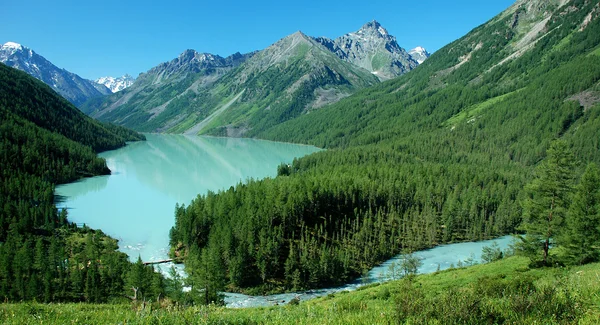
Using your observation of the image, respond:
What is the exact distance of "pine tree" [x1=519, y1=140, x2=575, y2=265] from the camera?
35.0 m

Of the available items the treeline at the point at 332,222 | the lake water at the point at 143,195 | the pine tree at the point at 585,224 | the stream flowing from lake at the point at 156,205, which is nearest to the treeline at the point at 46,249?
the lake water at the point at 143,195

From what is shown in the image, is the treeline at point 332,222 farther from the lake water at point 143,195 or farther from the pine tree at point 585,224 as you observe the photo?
the pine tree at point 585,224

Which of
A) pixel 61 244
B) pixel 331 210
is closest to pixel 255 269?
pixel 331 210

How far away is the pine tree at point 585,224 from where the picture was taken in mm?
34031

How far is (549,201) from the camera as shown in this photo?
3619 centimetres

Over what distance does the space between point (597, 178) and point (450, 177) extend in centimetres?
8910

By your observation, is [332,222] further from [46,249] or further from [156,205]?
[156,205]

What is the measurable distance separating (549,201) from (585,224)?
3.52 metres

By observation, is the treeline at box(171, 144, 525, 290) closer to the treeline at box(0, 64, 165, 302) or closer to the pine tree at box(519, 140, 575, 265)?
the treeline at box(0, 64, 165, 302)

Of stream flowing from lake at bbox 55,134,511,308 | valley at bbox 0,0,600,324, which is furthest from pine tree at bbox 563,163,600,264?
stream flowing from lake at bbox 55,134,511,308

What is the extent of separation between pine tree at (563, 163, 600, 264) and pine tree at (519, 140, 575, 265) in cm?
99

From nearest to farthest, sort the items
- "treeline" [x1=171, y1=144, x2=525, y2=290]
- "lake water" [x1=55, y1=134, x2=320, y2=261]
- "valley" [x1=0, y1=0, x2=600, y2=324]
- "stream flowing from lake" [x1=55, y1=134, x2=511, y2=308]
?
"valley" [x1=0, y1=0, x2=600, y2=324]
"treeline" [x1=171, y1=144, x2=525, y2=290]
"stream flowing from lake" [x1=55, y1=134, x2=511, y2=308]
"lake water" [x1=55, y1=134, x2=320, y2=261]

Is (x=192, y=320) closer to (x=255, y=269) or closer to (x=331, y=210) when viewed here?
(x=255, y=269)

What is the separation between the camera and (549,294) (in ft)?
39.5
